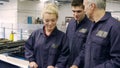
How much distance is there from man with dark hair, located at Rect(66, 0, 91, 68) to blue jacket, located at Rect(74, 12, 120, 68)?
335 millimetres

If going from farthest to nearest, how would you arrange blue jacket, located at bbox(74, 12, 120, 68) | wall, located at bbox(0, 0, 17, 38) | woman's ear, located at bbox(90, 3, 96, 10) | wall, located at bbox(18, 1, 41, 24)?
wall, located at bbox(18, 1, 41, 24), wall, located at bbox(0, 0, 17, 38), woman's ear, located at bbox(90, 3, 96, 10), blue jacket, located at bbox(74, 12, 120, 68)

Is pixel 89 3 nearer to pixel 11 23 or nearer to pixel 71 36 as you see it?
pixel 71 36

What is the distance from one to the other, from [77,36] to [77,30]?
0.07 m

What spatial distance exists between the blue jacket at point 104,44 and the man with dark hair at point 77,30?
0.33 m

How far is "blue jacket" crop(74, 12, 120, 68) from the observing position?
56.1 inches

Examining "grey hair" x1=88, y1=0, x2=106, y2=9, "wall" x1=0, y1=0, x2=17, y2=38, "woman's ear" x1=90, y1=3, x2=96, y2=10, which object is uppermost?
"grey hair" x1=88, y1=0, x2=106, y2=9

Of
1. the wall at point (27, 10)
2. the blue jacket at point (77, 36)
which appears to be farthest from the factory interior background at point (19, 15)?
the blue jacket at point (77, 36)

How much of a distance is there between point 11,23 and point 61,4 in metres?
3.69

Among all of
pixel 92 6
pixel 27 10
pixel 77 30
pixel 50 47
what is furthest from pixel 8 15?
pixel 92 6

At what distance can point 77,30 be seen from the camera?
6.62ft

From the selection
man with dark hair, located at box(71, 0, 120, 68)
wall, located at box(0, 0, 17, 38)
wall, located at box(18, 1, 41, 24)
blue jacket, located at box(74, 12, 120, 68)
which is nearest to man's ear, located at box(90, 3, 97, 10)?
man with dark hair, located at box(71, 0, 120, 68)

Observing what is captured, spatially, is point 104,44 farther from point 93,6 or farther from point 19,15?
point 19,15

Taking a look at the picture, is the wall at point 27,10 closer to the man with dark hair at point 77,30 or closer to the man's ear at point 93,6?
the man with dark hair at point 77,30

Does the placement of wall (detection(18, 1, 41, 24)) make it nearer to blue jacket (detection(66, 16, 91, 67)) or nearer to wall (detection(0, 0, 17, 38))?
wall (detection(0, 0, 17, 38))
